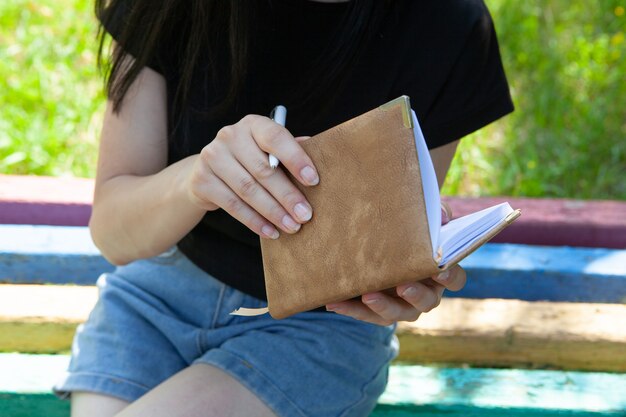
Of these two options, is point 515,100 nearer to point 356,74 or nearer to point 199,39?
point 356,74

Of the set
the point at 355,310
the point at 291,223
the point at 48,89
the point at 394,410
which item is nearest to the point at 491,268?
the point at 394,410

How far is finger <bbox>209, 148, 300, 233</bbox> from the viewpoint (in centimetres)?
99

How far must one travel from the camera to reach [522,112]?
105 inches

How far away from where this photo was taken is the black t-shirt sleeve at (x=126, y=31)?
4.28 feet

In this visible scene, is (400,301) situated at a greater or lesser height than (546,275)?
greater

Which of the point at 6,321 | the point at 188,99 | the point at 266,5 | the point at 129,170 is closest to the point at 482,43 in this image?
the point at 266,5

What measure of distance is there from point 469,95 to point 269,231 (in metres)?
0.47

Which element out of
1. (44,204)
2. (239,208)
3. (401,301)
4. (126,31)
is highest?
(126,31)

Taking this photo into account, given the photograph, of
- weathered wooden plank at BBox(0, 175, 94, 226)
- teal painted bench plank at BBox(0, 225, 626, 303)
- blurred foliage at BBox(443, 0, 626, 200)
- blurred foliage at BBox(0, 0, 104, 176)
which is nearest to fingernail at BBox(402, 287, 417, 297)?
teal painted bench plank at BBox(0, 225, 626, 303)

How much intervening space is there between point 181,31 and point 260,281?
0.40 m

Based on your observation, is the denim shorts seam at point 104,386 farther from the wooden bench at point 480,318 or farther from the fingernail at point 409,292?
the fingernail at point 409,292

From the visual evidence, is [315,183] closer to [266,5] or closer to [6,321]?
[266,5]

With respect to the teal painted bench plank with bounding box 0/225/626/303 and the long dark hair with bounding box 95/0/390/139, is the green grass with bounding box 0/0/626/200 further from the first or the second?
the long dark hair with bounding box 95/0/390/139

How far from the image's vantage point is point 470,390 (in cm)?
142
